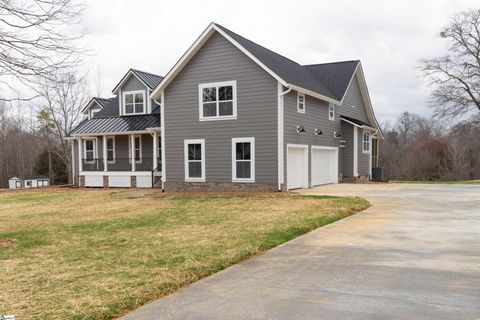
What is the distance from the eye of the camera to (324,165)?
23.2 metres

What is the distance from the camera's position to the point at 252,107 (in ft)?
61.2

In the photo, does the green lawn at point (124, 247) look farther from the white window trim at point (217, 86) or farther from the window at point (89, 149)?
the window at point (89, 149)

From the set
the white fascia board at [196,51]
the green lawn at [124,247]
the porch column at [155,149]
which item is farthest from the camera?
the porch column at [155,149]

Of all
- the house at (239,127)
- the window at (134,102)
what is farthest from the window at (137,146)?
the window at (134,102)

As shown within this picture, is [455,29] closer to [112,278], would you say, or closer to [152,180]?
[152,180]

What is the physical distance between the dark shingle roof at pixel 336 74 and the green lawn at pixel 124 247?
12.5m

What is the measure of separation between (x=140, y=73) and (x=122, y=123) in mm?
3432

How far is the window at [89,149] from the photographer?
90.2 ft

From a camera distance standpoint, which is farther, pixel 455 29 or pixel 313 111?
pixel 455 29

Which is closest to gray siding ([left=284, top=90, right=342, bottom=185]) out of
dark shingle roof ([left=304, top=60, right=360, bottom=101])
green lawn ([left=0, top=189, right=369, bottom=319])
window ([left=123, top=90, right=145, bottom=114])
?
dark shingle roof ([left=304, top=60, right=360, bottom=101])

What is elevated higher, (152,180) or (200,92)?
(200,92)

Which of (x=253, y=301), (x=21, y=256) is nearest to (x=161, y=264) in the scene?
(x=253, y=301)

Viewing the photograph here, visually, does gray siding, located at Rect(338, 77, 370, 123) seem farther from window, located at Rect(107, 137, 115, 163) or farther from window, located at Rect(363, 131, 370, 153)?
window, located at Rect(107, 137, 115, 163)

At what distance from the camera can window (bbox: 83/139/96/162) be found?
2750cm
